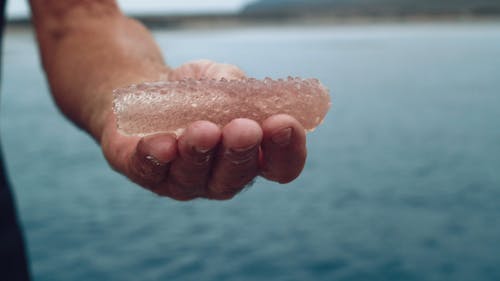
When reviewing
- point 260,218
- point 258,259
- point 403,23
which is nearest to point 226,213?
point 260,218

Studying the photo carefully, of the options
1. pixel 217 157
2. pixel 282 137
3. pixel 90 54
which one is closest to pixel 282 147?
pixel 282 137

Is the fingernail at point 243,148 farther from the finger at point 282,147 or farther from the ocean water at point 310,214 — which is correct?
the ocean water at point 310,214

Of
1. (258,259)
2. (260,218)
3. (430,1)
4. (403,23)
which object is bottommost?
(258,259)

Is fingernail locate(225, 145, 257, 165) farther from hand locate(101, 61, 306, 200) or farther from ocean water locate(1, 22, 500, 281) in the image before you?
ocean water locate(1, 22, 500, 281)

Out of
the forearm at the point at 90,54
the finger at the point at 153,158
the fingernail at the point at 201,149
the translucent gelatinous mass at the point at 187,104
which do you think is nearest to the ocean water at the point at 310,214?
the forearm at the point at 90,54

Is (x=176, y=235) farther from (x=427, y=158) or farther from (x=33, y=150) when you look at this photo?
(x=33, y=150)

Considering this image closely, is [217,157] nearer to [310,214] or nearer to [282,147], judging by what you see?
[282,147]

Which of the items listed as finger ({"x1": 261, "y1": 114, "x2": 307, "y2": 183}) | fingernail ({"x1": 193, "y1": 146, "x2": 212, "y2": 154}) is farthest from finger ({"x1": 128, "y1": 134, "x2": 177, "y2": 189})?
finger ({"x1": 261, "y1": 114, "x2": 307, "y2": 183})
